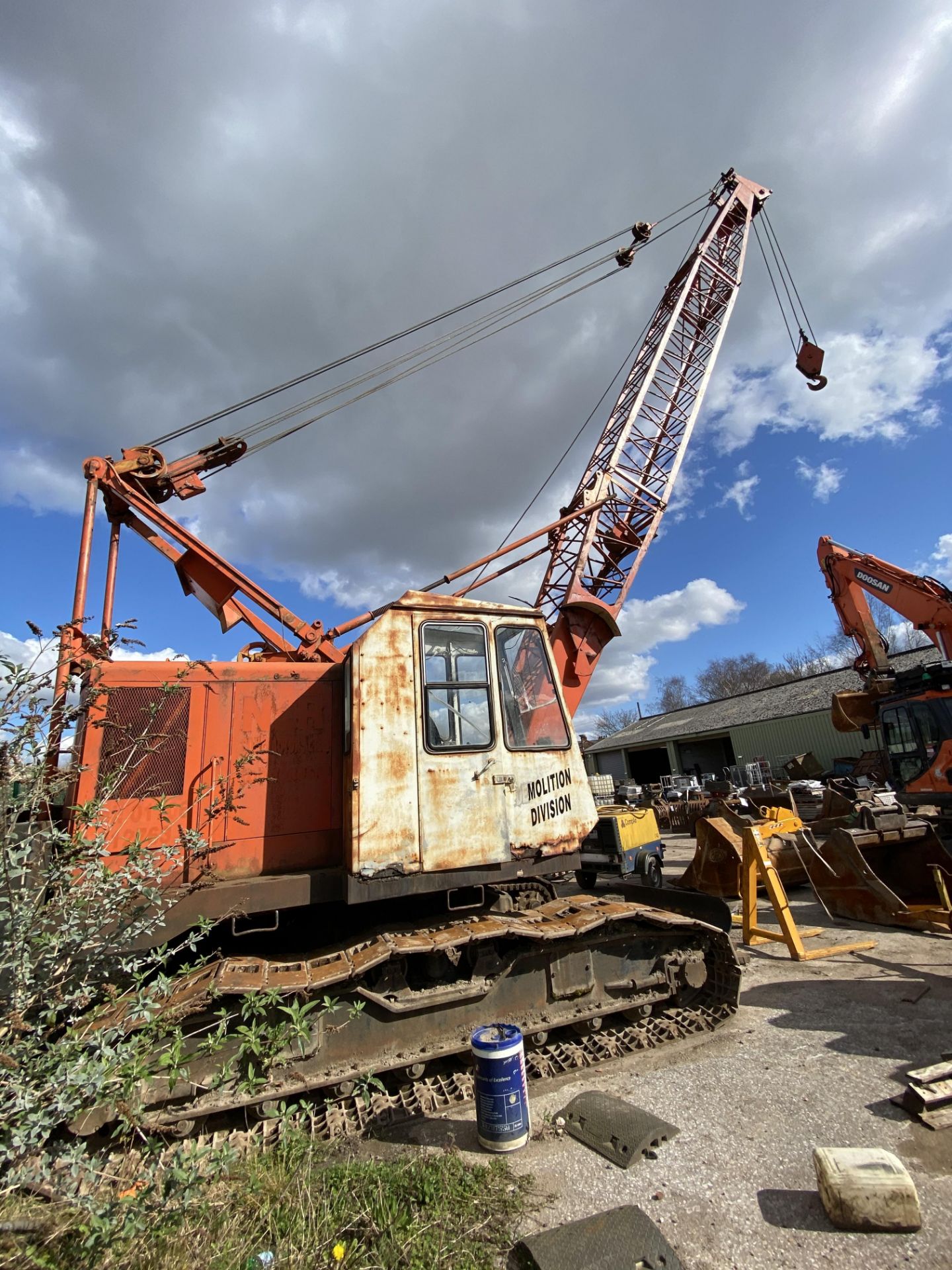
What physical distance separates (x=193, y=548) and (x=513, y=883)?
443cm

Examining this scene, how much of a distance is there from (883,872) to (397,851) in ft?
24.1

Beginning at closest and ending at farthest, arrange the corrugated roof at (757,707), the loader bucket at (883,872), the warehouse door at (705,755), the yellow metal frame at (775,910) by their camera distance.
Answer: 1. the yellow metal frame at (775,910)
2. the loader bucket at (883,872)
3. the corrugated roof at (757,707)
4. the warehouse door at (705,755)

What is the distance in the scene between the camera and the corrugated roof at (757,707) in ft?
102

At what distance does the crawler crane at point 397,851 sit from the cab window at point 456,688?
0.02 meters

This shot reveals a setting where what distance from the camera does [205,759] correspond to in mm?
4582

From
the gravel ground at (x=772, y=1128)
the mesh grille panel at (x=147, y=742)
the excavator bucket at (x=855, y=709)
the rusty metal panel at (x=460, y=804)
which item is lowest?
the gravel ground at (x=772, y=1128)

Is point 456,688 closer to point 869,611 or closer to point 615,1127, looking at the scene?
point 615,1127

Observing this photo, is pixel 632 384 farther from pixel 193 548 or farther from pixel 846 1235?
pixel 846 1235

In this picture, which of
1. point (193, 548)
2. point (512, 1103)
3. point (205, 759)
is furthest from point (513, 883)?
point (193, 548)

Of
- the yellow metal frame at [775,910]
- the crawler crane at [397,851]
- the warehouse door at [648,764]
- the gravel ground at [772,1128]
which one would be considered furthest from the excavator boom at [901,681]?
the warehouse door at [648,764]

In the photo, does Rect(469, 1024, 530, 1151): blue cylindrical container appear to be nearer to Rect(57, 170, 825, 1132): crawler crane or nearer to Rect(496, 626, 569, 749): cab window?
Rect(57, 170, 825, 1132): crawler crane

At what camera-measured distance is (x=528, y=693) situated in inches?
200

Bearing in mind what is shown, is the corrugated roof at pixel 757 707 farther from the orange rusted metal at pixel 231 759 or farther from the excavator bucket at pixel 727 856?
the orange rusted metal at pixel 231 759

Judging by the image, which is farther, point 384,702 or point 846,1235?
point 384,702
